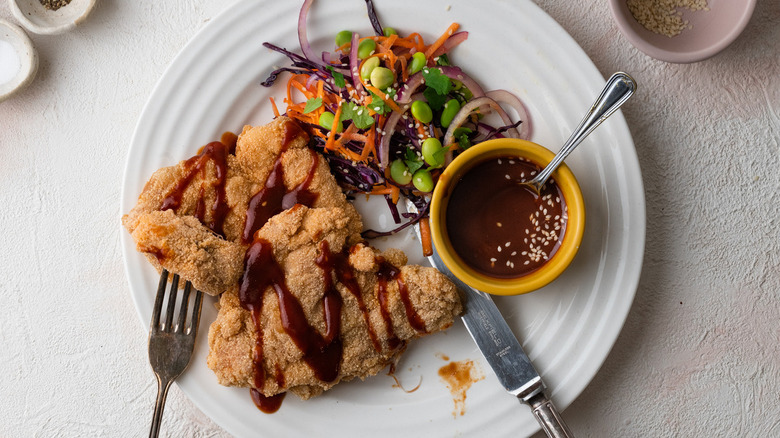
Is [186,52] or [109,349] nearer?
[186,52]

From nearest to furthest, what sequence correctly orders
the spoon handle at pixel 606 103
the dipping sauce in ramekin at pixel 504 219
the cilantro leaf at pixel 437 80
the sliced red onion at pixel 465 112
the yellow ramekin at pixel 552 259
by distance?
the spoon handle at pixel 606 103 → the yellow ramekin at pixel 552 259 → the dipping sauce in ramekin at pixel 504 219 → the cilantro leaf at pixel 437 80 → the sliced red onion at pixel 465 112

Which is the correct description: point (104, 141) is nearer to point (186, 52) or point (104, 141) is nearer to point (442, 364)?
point (186, 52)

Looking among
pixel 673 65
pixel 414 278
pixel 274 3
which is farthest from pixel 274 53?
pixel 673 65

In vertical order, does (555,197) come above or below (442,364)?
above

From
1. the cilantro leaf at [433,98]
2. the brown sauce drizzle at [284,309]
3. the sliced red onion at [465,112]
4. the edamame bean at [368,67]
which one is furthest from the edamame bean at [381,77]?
the brown sauce drizzle at [284,309]

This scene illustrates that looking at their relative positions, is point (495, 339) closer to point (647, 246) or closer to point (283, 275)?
point (647, 246)

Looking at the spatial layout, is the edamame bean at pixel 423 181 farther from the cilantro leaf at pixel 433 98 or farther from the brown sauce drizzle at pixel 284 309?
the brown sauce drizzle at pixel 284 309

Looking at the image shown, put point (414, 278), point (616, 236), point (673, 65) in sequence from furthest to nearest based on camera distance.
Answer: point (673, 65)
point (616, 236)
point (414, 278)

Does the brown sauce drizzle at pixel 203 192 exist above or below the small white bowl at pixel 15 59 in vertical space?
below
